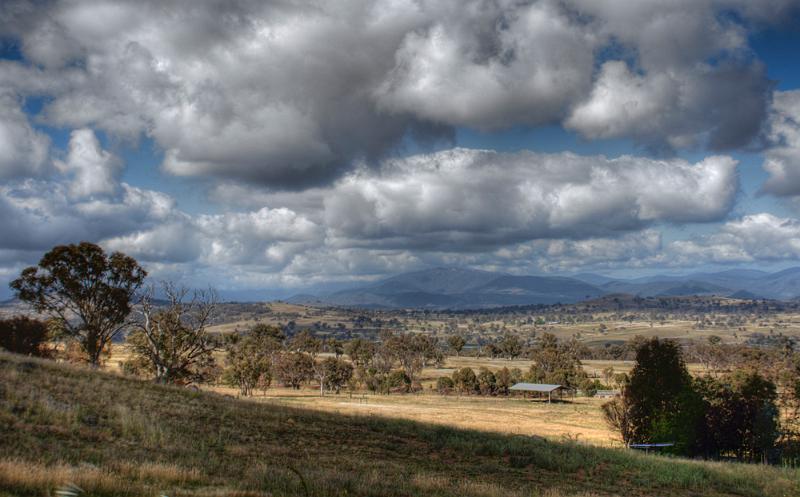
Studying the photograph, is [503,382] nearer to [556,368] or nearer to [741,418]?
[556,368]

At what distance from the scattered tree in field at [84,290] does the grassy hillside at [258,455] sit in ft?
78.1

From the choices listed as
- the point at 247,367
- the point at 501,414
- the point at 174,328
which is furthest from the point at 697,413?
the point at 247,367

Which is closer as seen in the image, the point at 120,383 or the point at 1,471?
the point at 1,471

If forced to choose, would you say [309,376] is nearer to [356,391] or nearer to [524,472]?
[356,391]

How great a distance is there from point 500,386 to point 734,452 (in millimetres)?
69748

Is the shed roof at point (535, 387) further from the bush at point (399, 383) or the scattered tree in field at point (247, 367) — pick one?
the scattered tree in field at point (247, 367)

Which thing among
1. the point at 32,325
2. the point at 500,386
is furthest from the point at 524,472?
the point at 500,386

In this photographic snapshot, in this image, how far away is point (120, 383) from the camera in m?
31.8

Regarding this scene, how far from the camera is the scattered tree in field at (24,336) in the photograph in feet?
230

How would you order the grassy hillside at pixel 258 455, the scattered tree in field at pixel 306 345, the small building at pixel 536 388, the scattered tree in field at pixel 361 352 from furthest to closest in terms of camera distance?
the scattered tree in field at pixel 361 352 < the scattered tree in field at pixel 306 345 < the small building at pixel 536 388 < the grassy hillside at pixel 258 455

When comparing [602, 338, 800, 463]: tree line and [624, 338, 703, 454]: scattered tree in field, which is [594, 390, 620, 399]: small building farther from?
[624, 338, 703, 454]: scattered tree in field

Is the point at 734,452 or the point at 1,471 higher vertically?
the point at 1,471

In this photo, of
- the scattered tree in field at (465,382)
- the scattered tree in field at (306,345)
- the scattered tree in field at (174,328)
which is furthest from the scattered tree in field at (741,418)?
the scattered tree in field at (306,345)

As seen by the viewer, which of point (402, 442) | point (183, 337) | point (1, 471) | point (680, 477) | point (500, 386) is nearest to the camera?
point (1, 471)
